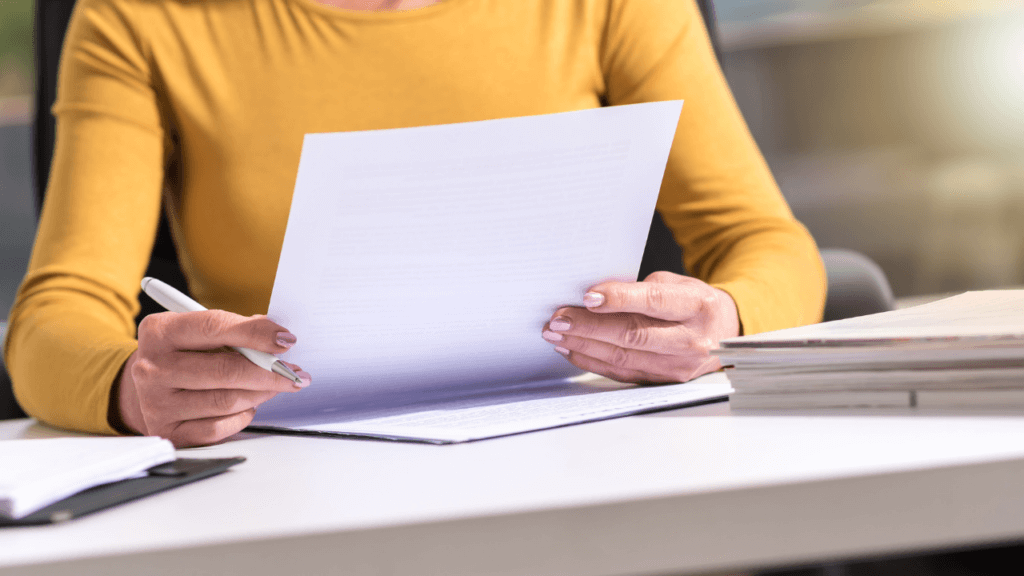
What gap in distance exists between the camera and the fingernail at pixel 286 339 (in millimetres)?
512

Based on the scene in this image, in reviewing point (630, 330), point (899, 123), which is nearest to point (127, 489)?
point (630, 330)

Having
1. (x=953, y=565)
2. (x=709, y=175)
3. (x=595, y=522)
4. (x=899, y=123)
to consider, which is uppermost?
(x=899, y=123)

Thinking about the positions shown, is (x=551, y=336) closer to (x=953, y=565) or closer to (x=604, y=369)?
(x=604, y=369)

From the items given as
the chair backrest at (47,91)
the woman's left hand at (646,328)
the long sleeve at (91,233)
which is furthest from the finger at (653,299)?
the chair backrest at (47,91)

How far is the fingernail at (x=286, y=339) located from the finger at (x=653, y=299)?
192 mm

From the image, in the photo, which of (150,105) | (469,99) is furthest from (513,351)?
(150,105)

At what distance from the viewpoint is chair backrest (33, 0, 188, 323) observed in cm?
107

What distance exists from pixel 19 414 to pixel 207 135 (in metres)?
0.35

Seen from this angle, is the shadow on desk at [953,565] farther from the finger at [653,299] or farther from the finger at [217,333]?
the finger at [217,333]

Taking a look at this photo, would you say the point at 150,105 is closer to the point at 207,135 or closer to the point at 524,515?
the point at 207,135

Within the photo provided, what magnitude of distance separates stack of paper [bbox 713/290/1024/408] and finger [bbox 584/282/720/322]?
9 centimetres

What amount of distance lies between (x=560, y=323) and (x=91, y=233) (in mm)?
511

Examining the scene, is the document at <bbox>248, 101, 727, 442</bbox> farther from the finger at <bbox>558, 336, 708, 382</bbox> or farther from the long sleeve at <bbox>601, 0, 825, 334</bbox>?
the long sleeve at <bbox>601, 0, 825, 334</bbox>

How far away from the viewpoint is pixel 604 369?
642 millimetres
